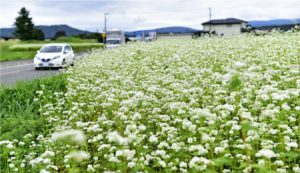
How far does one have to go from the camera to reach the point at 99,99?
7.98 metres

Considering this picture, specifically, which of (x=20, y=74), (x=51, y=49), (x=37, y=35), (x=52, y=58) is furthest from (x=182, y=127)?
(x=37, y=35)

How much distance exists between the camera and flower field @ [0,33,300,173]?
3.92 meters

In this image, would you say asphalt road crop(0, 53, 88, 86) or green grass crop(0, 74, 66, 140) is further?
asphalt road crop(0, 53, 88, 86)

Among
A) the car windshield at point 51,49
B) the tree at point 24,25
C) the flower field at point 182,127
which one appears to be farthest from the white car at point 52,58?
the tree at point 24,25

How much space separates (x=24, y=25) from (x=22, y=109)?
75.0 metres

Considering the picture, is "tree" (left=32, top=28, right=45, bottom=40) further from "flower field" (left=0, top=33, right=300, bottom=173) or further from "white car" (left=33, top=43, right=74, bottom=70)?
"flower field" (left=0, top=33, right=300, bottom=173)

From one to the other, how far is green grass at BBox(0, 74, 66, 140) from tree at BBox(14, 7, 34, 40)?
70.6 metres

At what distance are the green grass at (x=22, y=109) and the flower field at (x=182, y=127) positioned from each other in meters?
0.50

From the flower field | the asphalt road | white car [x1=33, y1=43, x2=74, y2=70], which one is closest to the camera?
the flower field

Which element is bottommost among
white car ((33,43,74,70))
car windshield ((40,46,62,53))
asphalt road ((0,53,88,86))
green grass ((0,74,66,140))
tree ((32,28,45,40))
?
asphalt road ((0,53,88,86))

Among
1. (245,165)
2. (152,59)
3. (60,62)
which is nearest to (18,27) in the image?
(60,62)

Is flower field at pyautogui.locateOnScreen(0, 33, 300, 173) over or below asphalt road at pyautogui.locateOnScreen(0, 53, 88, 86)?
over

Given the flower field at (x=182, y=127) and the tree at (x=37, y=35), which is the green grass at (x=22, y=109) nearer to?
the flower field at (x=182, y=127)

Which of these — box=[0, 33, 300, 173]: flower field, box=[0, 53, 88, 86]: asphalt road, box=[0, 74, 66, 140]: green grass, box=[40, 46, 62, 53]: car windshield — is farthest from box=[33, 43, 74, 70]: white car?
box=[0, 33, 300, 173]: flower field
